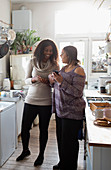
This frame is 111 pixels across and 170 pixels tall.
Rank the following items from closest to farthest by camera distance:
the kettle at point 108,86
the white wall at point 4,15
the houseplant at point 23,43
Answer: the kettle at point 108,86, the white wall at point 4,15, the houseplant at point 23,43

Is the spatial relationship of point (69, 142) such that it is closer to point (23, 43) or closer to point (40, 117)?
point (40, 117)

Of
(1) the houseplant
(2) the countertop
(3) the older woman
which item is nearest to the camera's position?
(2) the countertop

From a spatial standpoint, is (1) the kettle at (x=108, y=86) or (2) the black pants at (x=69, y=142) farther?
(1) the kettle at (x=108, y=86)

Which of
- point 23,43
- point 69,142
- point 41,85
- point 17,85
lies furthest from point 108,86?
point 23,43

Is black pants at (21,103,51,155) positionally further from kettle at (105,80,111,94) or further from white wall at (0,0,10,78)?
white wall at (0,0,10,78)

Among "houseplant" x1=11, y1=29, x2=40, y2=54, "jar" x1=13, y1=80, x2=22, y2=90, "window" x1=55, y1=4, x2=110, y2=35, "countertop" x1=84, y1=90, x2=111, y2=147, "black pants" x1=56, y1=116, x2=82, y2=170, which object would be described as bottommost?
"black pants" x1=56, y1=116, x2=82, y2=170

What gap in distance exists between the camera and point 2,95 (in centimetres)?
277

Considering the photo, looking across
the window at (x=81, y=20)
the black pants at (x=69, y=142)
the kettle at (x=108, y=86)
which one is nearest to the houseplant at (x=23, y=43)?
the window at (x=81, y=20)

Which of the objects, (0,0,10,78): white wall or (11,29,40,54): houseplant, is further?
(11,29,40,54): houseplant

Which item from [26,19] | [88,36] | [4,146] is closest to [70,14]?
[88,36]

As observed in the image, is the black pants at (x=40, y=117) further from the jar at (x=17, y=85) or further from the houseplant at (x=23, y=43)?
the houseplant at (x=23, y=43)

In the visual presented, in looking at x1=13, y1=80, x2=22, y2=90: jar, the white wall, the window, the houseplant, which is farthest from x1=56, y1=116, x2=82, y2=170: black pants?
the window

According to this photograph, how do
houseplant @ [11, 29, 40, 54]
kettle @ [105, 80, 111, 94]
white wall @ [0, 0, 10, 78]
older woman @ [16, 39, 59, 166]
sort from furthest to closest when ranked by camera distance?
1. houseplant @ [11, 29, 40, 54]
2. white wall @ [0, 0, 10, 78]
3. kettle @ [105, 80, 111, 94]
4. older woman @ [16, 39, 59, 166]

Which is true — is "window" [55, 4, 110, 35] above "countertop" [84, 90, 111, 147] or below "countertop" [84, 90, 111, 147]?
above
